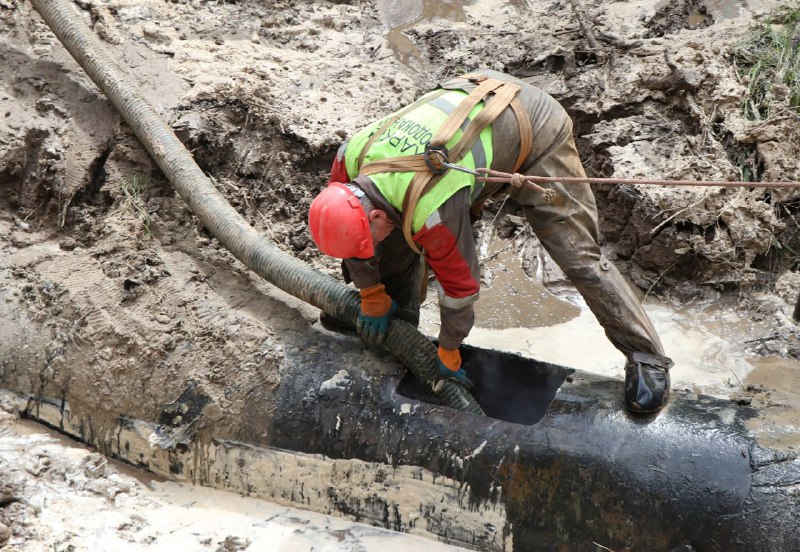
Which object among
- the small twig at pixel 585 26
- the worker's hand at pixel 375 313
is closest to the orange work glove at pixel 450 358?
the worker's hand at pixel 375 313

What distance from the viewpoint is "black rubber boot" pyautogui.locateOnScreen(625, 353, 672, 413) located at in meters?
2.86

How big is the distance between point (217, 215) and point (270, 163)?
841 mm

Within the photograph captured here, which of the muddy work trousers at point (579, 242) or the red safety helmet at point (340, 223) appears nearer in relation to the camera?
the red safety helmet at point (340, 223)

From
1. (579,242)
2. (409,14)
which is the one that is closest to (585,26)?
(409,14)

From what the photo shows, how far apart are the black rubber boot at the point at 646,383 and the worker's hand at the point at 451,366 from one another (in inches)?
26.3

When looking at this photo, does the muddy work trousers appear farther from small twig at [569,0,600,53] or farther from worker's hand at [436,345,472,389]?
small twig at [569,0,600,53]

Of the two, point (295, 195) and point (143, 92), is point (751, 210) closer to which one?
point (295, 195)

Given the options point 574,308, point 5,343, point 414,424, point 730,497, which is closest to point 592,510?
point 730,497

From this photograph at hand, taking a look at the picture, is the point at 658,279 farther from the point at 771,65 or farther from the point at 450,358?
the point at 450,358

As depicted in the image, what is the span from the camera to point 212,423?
3.26 metres

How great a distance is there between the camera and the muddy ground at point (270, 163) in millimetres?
3436

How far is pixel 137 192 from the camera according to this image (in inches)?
155

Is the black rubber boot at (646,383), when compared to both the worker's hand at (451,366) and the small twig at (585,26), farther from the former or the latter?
the small twig at (585,26)

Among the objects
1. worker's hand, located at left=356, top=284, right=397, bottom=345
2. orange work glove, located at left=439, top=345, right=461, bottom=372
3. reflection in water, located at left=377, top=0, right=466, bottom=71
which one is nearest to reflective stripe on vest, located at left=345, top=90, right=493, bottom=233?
worker's hand, located at left=356, top=284, right=397, bottom=345
